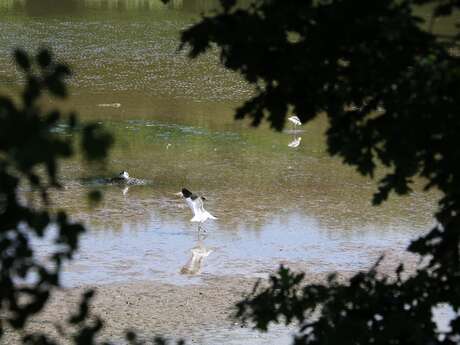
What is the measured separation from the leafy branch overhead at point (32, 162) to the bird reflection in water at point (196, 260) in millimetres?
7583

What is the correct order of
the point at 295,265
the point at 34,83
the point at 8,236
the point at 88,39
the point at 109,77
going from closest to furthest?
the point at 34,83, the point at 8,236, the point at 295,265, the point at 109,77, the point at 88,39

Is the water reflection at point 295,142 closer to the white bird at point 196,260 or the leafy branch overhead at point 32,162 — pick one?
the white bird at point 196,260

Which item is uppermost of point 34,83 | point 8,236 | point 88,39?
point 34,83

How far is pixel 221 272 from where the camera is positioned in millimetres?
9656

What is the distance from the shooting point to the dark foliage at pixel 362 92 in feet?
10.5

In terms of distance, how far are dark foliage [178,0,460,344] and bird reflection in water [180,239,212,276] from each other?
6247 mm

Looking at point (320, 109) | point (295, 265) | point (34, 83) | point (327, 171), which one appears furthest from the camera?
point (327, 171)

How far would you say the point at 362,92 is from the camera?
3.44 meters

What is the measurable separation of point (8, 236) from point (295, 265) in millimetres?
7945

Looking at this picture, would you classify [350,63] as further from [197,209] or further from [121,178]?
[121,178]

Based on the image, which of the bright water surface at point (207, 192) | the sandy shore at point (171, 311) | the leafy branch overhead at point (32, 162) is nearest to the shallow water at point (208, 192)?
the bright water surface at point (207, 192)

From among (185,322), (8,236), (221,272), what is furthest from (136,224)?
(8,236)

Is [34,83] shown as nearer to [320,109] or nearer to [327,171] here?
[320,109]

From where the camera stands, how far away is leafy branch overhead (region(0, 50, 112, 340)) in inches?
64.9
